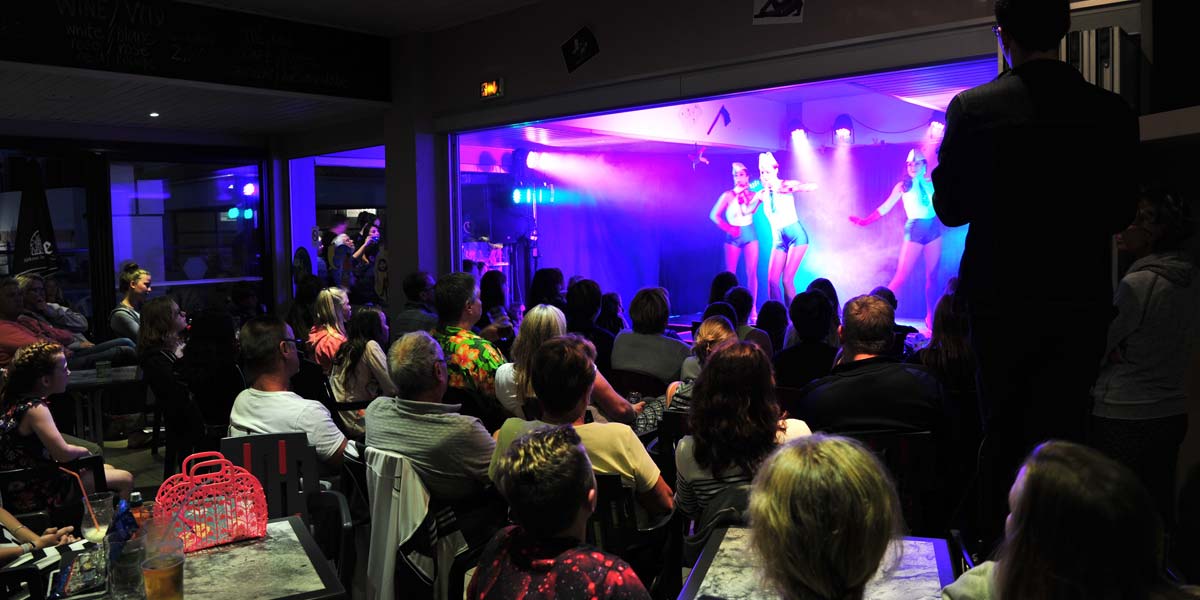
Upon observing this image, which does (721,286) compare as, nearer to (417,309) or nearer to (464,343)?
(417,309)

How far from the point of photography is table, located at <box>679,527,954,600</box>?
5.56 ft

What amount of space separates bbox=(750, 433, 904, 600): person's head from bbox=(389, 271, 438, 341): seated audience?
4.18 meters

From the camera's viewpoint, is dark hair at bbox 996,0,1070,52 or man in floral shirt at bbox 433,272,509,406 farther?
man in floral shirt at bbox 433,272,509,406

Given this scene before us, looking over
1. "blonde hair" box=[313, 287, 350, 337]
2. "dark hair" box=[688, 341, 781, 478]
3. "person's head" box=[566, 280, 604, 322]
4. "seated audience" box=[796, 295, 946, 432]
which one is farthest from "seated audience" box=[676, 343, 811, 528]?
"blonde hair" box=[313, 287, 350, 337]

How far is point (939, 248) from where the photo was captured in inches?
248

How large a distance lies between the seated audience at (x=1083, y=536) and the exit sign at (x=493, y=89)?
5605 mm

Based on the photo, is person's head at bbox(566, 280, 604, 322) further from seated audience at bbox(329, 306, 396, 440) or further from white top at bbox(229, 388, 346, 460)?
white top at bbox(229, 388, 346, 460)

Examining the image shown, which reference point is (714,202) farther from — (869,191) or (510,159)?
(510,159)

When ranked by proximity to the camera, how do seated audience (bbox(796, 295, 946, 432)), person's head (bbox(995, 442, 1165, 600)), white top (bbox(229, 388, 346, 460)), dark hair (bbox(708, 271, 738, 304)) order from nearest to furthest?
person's head (bbox(995, 442, 1165, 600)) < seated audience (bbox(796, 295, 946, 432)) < white top (bbox(229, 388, 346, 460)) < dark hair (bbox(708, 271, 738, 304))

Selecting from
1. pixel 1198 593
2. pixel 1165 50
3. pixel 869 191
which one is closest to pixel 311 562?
pixel 1198 593

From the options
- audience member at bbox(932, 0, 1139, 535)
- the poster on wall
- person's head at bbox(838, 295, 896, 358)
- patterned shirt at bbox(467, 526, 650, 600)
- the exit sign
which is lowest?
patterned shirt at bbox(467, 526, 650, 600)

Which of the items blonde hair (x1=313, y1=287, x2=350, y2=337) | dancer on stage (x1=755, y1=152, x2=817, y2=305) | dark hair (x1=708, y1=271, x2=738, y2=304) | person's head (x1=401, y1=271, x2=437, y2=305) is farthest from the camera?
dancer on stage (x1=755, y1=152, x2=817, y2=305)

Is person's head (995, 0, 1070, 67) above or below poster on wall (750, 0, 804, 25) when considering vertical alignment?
below

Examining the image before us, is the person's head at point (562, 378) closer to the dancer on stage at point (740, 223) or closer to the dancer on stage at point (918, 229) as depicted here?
the dancer on stage at point (918, 229)
